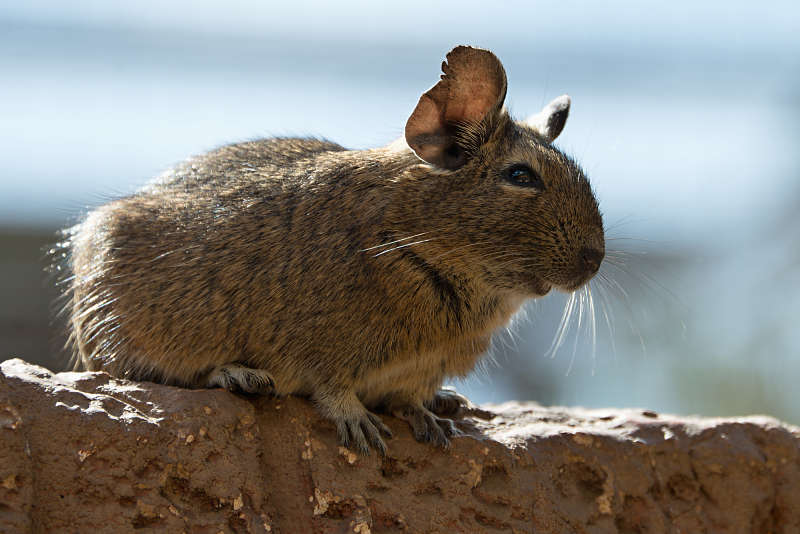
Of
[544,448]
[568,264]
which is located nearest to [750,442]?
[544,448]

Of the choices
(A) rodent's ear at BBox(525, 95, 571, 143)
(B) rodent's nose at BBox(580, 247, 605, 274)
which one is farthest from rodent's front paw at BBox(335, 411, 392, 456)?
(A) rodent's ear at BBox(525, 95, 571, 143)

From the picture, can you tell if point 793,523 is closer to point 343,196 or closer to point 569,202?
point 569,202

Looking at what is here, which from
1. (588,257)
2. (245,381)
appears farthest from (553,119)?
(245,381)

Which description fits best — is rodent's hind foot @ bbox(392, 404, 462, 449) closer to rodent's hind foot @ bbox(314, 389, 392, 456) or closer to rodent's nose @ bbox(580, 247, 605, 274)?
rodent's hind foot @ bbox(314, 389, 392, 456)

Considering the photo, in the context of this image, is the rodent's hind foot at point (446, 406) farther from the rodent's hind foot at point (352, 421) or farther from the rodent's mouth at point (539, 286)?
the rodent's mouth at point (539, 286)

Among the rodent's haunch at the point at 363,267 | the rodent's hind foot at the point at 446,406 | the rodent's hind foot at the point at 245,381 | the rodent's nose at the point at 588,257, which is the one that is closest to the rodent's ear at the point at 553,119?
the rodent's haunch at the point at 363,267

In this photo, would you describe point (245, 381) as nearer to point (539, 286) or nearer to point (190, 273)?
point (190, 273)
